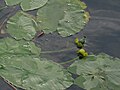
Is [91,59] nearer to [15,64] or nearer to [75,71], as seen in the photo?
[75,71]

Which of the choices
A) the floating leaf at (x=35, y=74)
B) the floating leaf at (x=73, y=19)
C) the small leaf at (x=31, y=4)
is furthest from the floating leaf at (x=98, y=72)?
the small leaf at (x=31, y=4)

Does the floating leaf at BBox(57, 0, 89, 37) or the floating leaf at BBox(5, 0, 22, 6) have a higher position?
the floating leaf at BBox(5, 0, 22, 6)

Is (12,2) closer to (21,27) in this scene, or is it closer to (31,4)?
(31,4)

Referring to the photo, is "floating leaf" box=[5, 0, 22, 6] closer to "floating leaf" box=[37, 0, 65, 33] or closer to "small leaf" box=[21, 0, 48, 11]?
"small leaf" box=[21, 0, 48, 11]

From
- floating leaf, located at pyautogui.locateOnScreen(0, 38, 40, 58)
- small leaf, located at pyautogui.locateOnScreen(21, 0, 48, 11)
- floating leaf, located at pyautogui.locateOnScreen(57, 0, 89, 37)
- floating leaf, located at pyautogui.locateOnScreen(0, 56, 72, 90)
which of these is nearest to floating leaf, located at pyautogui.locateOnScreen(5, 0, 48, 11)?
small leaf, located at pyautogui.locateOnScreen(21, 0, 48, 11)

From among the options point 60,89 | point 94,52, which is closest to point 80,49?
point 94,52

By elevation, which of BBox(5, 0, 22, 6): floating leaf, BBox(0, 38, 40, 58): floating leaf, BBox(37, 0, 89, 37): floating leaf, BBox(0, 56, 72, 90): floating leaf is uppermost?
BBox(5, 0, 22, 6): floating leaf
